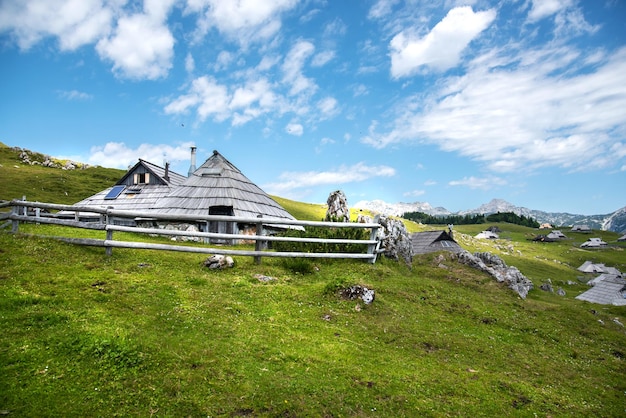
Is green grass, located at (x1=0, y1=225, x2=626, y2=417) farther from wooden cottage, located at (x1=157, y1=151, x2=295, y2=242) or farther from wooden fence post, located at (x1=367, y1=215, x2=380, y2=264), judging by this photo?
wooden cottage, located at (x1=157, y1=151, x2=295, y2=242)

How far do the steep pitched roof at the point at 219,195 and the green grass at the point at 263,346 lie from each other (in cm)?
1725

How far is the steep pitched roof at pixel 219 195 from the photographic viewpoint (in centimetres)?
3005

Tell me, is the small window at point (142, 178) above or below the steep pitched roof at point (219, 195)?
above

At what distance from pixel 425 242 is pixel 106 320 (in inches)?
1768

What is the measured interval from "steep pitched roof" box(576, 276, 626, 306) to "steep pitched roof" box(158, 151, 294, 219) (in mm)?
36541

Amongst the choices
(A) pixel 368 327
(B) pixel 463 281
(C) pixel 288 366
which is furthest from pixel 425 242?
(C) pixel 288 366

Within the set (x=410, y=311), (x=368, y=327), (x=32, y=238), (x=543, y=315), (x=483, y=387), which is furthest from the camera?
(x=543, y=315)

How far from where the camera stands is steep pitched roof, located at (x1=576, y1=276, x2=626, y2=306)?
3995 centimetres

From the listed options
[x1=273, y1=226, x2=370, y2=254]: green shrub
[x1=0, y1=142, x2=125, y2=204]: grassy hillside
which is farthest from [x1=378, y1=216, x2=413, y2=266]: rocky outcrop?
[x1=0, y1=142, x2=125, y2=204]: grassy hillside

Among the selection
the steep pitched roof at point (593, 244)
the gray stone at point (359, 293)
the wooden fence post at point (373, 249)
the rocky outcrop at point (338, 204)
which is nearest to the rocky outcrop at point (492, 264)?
the wooden fence post at point (373, 249)

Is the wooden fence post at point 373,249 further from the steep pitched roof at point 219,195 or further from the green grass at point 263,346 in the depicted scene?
the steep pitched roof at point 219,195

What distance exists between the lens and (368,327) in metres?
9.66

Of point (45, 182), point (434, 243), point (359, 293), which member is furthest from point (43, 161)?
point (359, 293)

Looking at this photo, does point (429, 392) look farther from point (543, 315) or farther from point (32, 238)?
point (32, 238)
